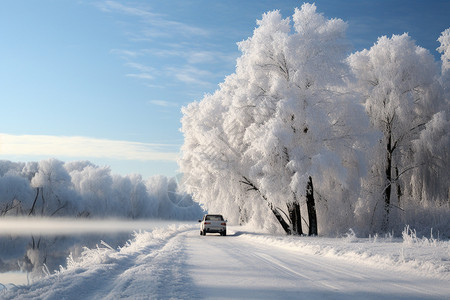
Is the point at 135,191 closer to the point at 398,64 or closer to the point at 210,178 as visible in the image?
the point at 210,178

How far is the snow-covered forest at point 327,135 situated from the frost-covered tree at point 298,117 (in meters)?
0.06

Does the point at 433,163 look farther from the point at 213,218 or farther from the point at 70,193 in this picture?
the point at 70,193

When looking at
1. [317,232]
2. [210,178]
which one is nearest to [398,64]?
[317,232]

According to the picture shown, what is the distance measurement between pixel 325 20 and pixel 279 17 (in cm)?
284

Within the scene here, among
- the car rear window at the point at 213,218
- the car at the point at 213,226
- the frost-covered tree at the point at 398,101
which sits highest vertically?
the frost-covered tree at the point at 398,101

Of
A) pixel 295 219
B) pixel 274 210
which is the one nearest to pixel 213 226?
pixel 274 210

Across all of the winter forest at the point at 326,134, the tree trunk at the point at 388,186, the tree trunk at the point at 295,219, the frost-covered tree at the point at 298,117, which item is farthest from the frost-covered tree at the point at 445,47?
the tree trunk at the point at 295,219

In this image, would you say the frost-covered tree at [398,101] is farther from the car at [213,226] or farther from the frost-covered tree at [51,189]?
the frost-covered tree at [51,189]

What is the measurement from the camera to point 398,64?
30109 mm

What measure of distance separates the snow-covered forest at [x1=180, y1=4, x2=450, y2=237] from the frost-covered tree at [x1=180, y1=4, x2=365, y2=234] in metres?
0.06

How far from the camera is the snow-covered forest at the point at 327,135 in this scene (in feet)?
80.8

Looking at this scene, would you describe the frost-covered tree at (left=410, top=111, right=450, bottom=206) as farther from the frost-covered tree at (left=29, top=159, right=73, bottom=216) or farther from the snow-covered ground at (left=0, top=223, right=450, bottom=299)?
the frost-covered tree at (left=29, top=159, right=73, bottom=216)

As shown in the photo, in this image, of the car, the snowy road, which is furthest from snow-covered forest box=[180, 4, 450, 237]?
the snowy road

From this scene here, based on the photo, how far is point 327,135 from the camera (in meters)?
25.0
